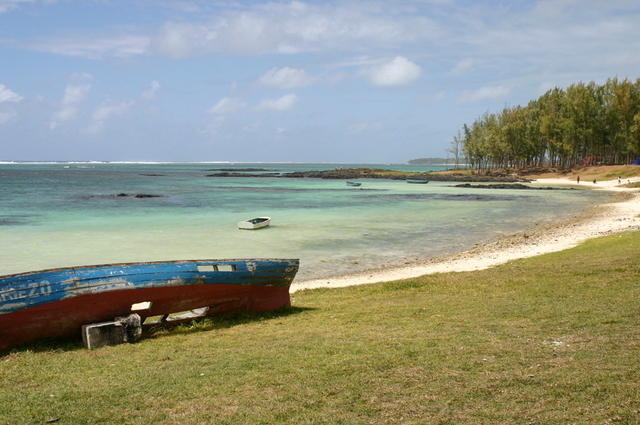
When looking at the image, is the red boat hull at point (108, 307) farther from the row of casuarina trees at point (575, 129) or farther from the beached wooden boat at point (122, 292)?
the row of casuarina trees at point (575, 129)

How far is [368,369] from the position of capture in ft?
26.0

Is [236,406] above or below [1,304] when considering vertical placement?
below

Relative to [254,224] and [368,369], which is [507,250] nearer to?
[254,224]

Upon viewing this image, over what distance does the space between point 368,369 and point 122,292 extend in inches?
198

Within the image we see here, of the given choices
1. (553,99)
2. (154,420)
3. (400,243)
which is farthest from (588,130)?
(154,420)

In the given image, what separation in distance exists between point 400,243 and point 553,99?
111152 mm

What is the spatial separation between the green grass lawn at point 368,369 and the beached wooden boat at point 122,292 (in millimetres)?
390

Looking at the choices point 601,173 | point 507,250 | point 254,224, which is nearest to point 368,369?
point 507,250

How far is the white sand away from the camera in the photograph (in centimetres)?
2042

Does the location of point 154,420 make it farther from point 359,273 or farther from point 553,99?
point 553,99

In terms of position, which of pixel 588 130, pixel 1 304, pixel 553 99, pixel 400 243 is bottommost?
pixel 400 243

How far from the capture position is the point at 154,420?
21.1ft

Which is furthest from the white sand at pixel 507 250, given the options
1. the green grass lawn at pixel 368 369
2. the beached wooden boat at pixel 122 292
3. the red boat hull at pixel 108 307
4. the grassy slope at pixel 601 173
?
the grassy slope at pixel 601 173

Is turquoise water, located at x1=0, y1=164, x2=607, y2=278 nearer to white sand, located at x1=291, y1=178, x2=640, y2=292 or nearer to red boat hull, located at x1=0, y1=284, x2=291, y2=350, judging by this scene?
white sand, located at x1=291, y1=178, x2=640, y2=292
